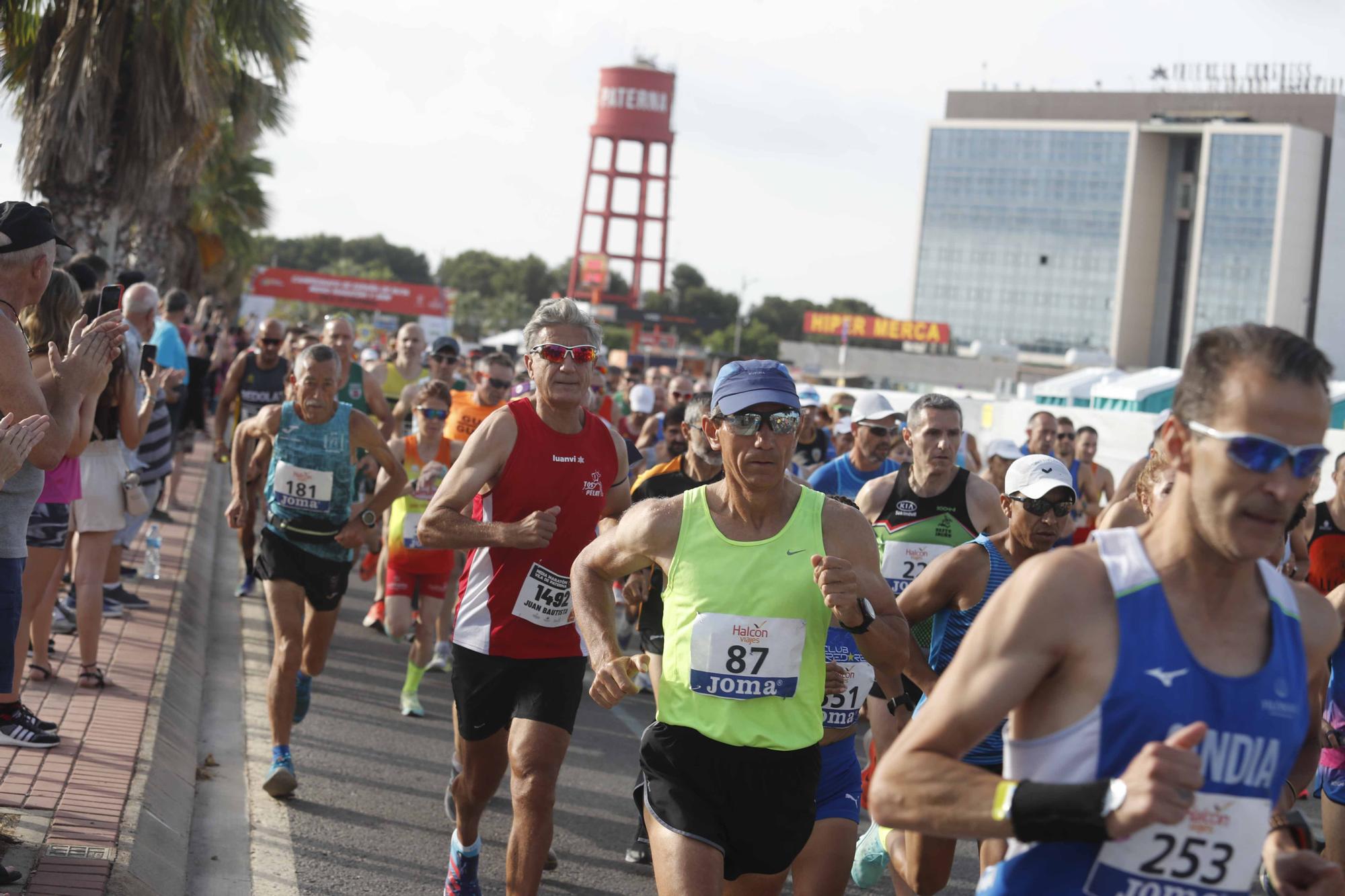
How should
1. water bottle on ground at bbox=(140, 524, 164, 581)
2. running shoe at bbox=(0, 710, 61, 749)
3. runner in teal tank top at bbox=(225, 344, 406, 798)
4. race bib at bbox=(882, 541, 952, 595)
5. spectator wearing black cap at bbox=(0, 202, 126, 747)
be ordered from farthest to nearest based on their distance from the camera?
water bottle on ground at bbox=(140, 524, 164, 581), runner in teal tank top at bbox=(225, 344, 406, 798), race bib at bbox=(882, 541, 952, 595), running shoe at bbox=(0, 710, 61, 749), spectator wearing black cap at bbox=(0, 202, 126, 747)

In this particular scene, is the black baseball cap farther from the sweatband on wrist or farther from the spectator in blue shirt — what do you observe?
the spectator in blue shirt

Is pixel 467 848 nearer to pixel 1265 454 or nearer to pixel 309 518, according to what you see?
pixel 309 518

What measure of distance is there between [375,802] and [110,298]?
8.40 feet

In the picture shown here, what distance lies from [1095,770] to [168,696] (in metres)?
6.34

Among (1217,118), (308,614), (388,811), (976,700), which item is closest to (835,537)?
(976,700)

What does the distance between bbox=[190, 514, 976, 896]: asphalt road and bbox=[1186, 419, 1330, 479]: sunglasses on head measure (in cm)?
399

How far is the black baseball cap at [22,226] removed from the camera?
15.5 feet

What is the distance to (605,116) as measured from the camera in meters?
95.1

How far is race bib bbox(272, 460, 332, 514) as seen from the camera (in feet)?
23.4

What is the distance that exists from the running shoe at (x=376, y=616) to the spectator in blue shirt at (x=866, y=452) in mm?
3687

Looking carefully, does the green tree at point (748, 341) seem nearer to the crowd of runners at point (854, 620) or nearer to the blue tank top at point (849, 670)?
the crowd of runners at point (854, 620)

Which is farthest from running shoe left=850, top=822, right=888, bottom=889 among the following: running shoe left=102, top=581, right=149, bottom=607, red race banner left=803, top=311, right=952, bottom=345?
red race banner left=803, top=311, right=952, bottom=345

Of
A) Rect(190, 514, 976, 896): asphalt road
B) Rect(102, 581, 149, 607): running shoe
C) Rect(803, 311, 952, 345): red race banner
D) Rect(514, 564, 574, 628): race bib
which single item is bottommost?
Rect(190, 514, 976, 896): asphalt road

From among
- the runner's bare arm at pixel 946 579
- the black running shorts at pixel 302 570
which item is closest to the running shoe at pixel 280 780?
the black running shorts at pixel 302 570
